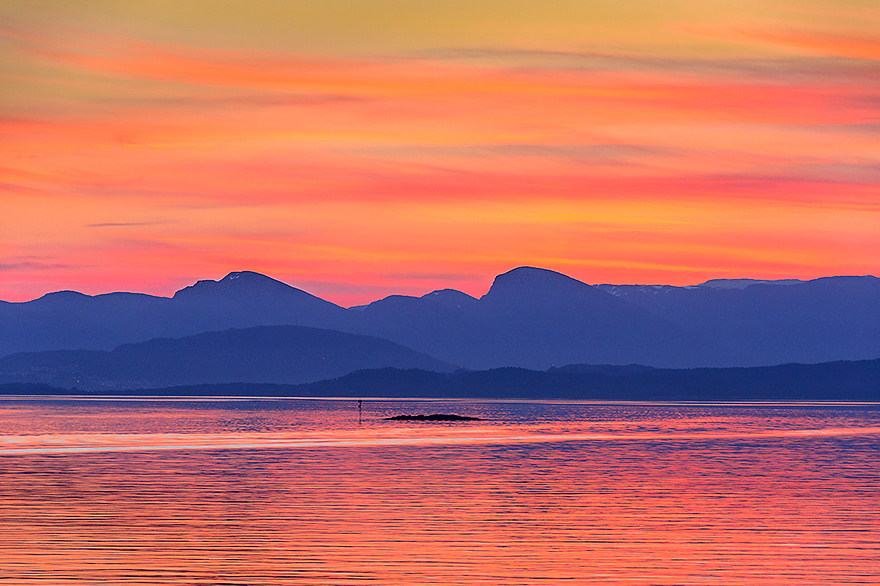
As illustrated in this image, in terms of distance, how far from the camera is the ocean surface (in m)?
35.9

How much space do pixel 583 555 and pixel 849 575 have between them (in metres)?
8.19

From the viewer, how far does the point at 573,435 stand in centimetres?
14388

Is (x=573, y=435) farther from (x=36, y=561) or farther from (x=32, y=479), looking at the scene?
(x=36, y=561)

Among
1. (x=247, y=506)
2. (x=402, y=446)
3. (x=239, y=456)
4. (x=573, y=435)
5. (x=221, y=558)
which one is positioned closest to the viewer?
(x=221, y=558)

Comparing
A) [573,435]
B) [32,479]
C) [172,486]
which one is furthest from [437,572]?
[573,435]

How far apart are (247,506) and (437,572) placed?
2056 cm

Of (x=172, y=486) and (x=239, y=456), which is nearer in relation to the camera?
(x=172, y=486)

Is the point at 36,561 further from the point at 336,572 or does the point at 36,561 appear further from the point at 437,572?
the point at 437,572

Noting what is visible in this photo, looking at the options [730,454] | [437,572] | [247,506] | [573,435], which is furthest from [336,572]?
[573,435]

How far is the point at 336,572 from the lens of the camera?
35469 mm

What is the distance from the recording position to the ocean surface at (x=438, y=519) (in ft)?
118

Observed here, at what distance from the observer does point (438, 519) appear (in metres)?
48.5

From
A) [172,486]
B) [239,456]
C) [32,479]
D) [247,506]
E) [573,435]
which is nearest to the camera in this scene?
[247,506]

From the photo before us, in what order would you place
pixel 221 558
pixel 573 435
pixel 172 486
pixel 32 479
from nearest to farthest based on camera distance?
pixel 221 558
pixel 172 486
pixel 32 479
pixel 573 435
